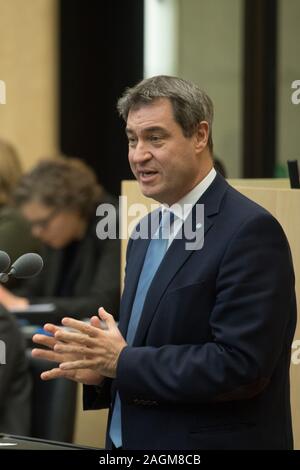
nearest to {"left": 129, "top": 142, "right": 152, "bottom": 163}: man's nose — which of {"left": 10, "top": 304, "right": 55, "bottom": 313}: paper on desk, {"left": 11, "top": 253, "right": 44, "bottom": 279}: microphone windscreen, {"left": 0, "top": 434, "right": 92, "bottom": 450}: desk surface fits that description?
{"left": 11, "top": 253, "right": 44, "bottom": 279}: microphone windscreen

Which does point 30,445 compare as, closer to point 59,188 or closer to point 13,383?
point 13,383

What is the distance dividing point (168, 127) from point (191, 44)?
17.2 ft

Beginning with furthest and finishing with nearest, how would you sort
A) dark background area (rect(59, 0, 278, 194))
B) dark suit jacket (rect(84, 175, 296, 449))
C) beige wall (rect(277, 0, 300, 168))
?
dark background area (rect(59, 0, 278, 194)) → beige wall (rect(277, 0, 300, 168)) → dark suit jacket (rect(84, 175, 296, 449))

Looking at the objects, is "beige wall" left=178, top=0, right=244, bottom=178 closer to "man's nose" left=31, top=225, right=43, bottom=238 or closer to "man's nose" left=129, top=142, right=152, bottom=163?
"man's nose" left=31, top=225, right=43, bottom=238

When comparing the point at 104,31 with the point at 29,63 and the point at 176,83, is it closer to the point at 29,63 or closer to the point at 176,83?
the point at 29,63

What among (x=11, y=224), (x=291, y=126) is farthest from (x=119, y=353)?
(x=291, y=126)

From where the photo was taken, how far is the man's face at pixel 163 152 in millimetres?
2543

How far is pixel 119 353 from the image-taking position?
2521 mm

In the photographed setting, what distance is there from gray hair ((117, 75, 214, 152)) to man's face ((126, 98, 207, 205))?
1 cm

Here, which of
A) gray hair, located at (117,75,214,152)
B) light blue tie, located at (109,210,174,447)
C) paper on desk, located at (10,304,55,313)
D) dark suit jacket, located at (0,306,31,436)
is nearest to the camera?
gray hair, located at (117,75,214,152)

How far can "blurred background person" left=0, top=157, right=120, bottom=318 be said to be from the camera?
5.83m

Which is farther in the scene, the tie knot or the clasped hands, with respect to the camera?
the tie knot

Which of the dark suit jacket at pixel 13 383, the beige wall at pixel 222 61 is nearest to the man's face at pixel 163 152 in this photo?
the dark suit jacket at pixel 13 383

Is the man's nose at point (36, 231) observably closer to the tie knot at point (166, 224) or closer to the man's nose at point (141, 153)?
the tie knot at point (166, 224)
